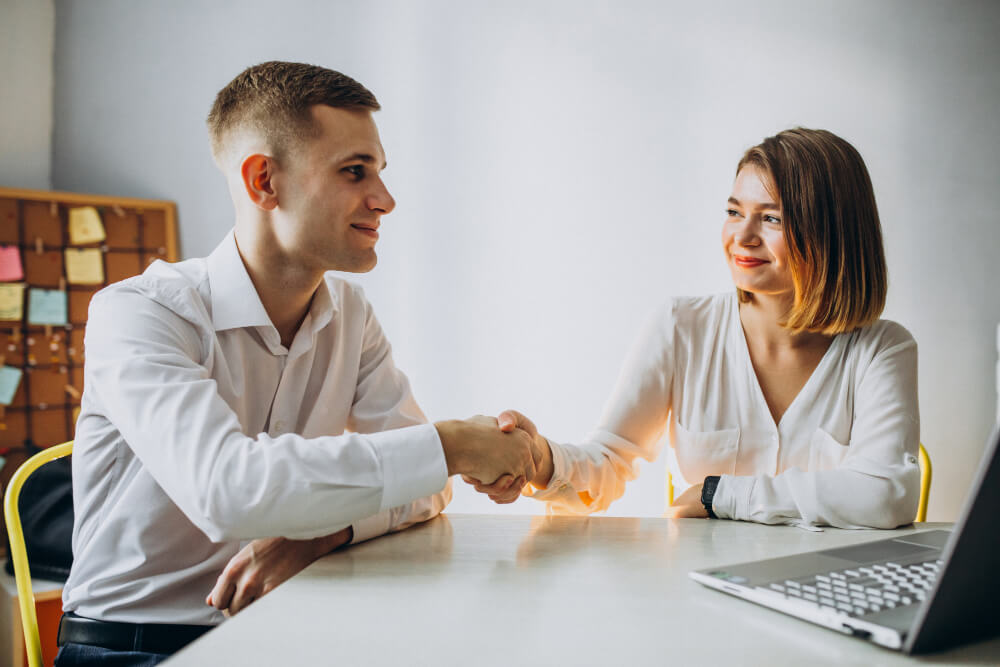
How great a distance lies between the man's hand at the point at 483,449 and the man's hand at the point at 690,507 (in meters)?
0.27

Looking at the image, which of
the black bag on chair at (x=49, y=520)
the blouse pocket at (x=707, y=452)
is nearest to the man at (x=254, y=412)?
the blouse pocket at (x=707, y=452)

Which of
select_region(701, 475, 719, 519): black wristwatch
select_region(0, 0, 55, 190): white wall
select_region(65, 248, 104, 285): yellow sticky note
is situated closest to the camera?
select_region(701, 475, 719, 519): black wristwatch

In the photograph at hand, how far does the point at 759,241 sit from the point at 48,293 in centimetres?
235

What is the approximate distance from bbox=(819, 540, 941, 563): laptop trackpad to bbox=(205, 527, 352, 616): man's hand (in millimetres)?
652

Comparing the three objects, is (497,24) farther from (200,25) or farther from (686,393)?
(686,393)

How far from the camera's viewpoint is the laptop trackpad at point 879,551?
0.89 metres

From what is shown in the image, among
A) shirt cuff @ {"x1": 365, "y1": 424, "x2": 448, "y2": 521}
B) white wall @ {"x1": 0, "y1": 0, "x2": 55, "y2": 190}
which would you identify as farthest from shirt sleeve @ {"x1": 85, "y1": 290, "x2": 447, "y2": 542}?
white wall @ {"x1": 0, "y1": 0, "x2": 55, "y2": 190}

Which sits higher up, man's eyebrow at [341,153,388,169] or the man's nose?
man's eyebrow at [341,153,388,169]

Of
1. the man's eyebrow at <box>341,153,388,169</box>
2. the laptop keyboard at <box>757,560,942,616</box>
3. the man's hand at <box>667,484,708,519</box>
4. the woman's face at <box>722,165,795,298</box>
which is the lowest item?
the man's hand at <box>667,484,708,519</box>

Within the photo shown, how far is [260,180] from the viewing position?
4.24 feet

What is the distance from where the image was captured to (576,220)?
8.64ft

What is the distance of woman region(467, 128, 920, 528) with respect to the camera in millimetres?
1459

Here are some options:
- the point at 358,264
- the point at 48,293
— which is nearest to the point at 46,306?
the point at 48,293

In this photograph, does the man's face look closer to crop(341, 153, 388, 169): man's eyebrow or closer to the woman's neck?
crop(341, 153, 388, 169): man's eyebrow
